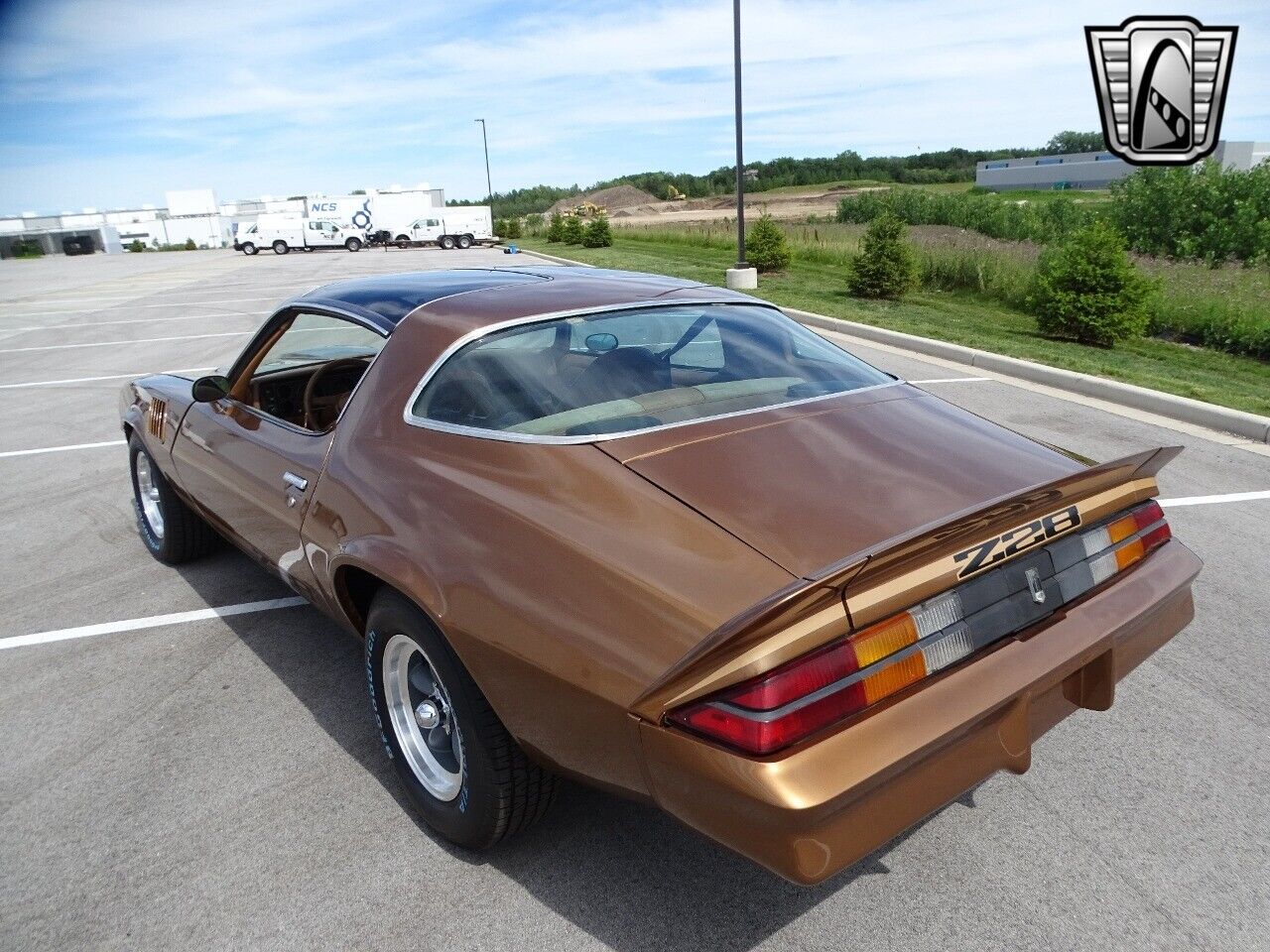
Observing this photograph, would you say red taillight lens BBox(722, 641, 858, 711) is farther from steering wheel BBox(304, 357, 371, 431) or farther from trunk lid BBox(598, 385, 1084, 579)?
steering wheel BBox(304, 357, 371, 431)

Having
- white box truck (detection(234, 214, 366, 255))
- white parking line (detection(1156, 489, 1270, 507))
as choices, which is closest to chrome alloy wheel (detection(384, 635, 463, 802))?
white parking line (detection(1156, 489, 1270, 507))

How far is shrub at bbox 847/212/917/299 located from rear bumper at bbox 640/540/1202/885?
46.9 feet

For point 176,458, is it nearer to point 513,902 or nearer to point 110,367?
point 513,902

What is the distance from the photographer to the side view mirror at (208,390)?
3.88 meters

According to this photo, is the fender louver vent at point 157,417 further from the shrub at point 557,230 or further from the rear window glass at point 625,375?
the shrub at point 557,230

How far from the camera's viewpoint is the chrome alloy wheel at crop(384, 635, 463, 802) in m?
2.64

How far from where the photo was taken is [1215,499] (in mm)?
5355

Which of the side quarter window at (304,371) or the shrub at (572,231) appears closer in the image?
the side quarter window at (304,371)

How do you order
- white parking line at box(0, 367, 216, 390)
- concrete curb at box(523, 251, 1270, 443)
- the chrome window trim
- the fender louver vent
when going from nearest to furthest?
the chrome window trim < the fender louver vent < concrete curb at box(523, 251, 1270, 443) < white parking line at box(0, 367, 216, 390)

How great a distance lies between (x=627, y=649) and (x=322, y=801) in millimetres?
1492

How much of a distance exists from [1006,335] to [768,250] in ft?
29.5

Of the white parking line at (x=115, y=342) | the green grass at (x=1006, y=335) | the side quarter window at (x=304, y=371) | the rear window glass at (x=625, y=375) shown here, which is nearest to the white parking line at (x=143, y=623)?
the side quarter window at (x=304, y=371)

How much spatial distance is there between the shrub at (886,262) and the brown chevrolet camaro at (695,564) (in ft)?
42.9

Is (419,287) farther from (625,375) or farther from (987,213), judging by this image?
(987,213)
